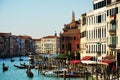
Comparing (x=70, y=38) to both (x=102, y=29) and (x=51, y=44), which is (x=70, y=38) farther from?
(x=51, y=44)

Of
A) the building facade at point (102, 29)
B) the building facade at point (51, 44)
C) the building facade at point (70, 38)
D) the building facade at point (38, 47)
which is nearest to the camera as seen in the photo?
the building facade at point (102, 29)

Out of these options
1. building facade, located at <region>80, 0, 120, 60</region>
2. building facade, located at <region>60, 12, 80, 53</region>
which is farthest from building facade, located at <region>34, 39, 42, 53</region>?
building facade, located at <region>80, 0, 120, 60</region>

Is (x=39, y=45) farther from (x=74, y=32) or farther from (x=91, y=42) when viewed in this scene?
(x=91, y=42)

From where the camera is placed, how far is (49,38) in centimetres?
13362

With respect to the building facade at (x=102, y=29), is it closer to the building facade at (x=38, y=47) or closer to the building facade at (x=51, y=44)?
the building facade at (x=51, y=44)

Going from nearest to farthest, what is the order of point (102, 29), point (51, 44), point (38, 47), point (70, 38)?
point (102, 29) → point (70, 38) → point (51, 44) → point (38, 47)

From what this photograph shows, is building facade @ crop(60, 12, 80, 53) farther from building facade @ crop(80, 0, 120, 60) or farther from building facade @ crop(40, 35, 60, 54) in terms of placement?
building facade @ crop(40, 35, 60, 54)

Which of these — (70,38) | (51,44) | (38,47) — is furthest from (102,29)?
(38,47)

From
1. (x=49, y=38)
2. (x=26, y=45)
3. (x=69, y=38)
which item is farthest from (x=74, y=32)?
(x=26, y=45)

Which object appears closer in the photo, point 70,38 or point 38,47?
point 70,38

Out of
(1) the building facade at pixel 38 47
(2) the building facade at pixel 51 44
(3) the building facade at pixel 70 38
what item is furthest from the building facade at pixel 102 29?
(1) the building facade at pixel 38 47

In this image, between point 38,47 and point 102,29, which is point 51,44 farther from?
point 102,29

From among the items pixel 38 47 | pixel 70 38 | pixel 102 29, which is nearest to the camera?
pixel 102 29

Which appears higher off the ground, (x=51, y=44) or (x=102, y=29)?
(x=51, y=44)
